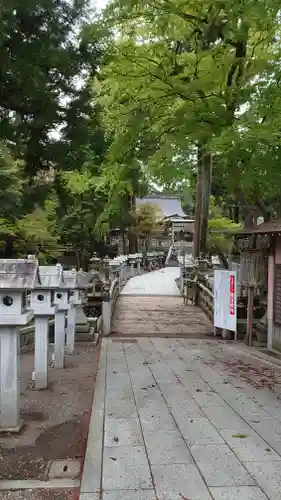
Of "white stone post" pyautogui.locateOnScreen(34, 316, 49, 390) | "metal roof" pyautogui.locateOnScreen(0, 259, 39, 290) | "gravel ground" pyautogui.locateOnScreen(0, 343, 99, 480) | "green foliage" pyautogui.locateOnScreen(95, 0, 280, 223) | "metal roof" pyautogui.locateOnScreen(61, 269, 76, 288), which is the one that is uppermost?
"green foliage" pyautogui.locateOnScreen(95, 0, 280, 223)

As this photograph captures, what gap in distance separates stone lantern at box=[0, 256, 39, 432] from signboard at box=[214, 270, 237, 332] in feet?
23.7

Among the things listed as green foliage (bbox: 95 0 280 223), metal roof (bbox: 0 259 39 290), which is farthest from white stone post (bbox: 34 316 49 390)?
green foliage (bbox: 95 0 280 223)

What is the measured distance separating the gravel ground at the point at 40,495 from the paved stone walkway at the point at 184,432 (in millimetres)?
172

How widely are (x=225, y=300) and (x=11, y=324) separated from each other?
24.8 feet

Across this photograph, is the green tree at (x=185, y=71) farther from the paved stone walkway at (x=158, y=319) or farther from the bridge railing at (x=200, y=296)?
the bridge railing at (x=200, y=296)

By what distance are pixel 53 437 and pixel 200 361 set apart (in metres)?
4.59

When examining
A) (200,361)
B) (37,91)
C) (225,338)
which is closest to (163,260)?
(225,338)

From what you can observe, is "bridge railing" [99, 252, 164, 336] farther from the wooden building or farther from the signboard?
the wooden building

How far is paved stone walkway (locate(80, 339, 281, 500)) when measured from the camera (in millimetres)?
3838

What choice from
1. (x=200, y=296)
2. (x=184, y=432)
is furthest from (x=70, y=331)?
(x=200, y=296)

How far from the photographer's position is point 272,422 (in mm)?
5523

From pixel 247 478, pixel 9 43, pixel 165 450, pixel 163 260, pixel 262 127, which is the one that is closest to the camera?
pixel 247 478

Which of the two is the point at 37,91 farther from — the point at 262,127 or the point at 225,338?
the point at 225,338

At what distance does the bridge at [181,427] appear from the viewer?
3859mm
